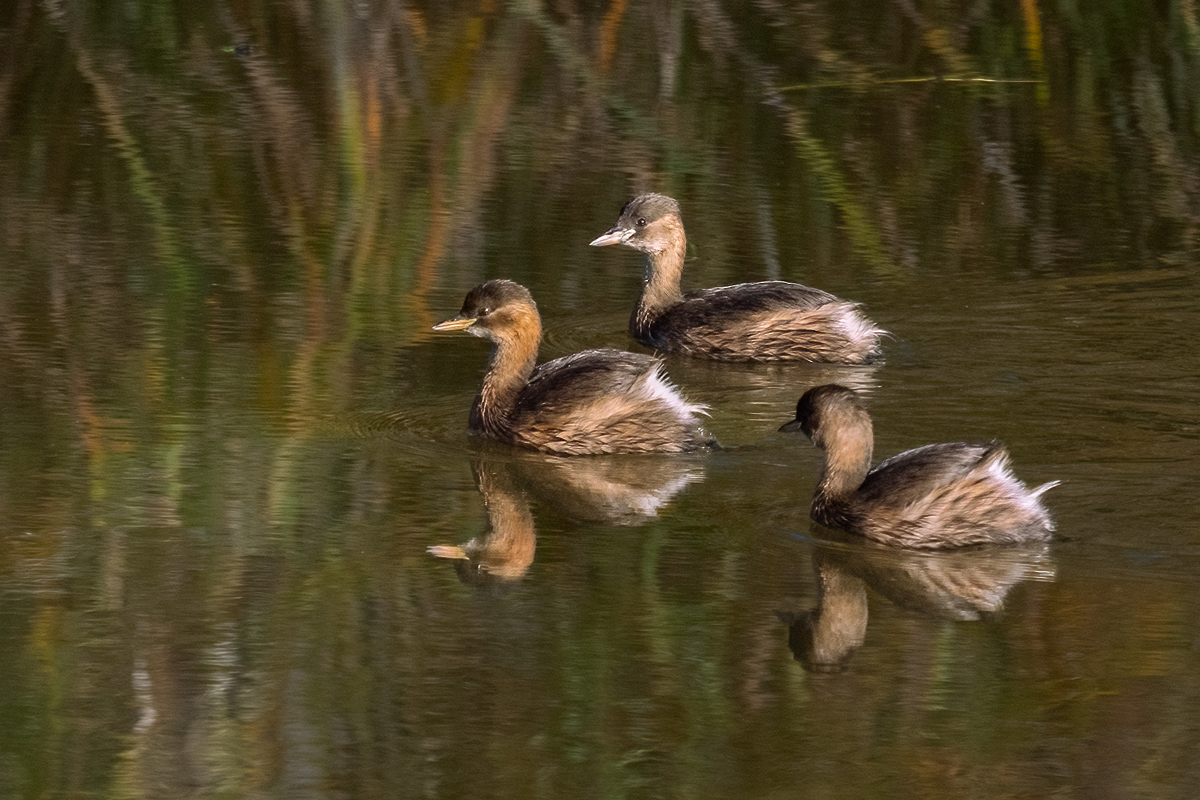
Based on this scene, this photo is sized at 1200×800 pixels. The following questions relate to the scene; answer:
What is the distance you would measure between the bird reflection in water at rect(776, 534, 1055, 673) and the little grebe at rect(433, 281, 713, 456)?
130 cm

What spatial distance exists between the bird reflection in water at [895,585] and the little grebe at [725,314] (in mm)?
2423

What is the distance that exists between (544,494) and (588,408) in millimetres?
621

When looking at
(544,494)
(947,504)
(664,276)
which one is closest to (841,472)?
(947,504)

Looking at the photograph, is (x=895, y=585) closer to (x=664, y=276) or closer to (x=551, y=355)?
(x=551, y=355)

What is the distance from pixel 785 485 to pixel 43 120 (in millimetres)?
6756

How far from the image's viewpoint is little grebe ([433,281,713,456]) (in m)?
7.38

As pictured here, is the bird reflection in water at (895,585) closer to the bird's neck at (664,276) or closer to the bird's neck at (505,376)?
the bird's neck at (505,376)

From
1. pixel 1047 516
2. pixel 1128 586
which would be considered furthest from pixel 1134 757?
pixel 1047 516

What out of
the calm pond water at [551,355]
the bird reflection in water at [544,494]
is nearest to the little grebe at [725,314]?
the calm pond water at [551,355]

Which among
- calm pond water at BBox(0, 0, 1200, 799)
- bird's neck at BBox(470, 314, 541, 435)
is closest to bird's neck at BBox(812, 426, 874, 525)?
calm pond water at BBox(0, 0, 1200, 799)

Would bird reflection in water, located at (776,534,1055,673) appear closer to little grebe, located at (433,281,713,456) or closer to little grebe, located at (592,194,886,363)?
little grebe, located at (433,281,713,456)

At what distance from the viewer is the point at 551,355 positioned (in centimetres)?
855

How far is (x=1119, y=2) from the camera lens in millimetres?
15516

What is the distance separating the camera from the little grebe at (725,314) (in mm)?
8547
